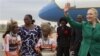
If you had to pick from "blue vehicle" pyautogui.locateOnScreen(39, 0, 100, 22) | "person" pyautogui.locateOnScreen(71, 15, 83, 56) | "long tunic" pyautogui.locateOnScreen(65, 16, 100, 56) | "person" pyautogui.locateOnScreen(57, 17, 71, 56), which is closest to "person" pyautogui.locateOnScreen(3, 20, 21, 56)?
"long tunic" pyautogui.locateOnScreen(65, 16, 100, 56)

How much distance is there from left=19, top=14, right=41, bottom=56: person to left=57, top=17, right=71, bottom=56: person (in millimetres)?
3500

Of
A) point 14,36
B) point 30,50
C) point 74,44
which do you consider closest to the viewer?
point 30,50

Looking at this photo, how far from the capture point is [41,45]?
902cm

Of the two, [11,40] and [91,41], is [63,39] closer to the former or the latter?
[11,40]

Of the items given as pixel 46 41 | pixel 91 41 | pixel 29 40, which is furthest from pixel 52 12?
pixel 91 41

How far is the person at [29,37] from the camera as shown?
859cm

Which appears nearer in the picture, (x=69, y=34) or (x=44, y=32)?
(x=44, y=32)

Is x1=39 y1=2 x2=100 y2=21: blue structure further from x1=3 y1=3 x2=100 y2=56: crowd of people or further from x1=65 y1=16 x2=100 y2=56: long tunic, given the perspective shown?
x1=65 y1=16 x2=100 y2=56: long tunic

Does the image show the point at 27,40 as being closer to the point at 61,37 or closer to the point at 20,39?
the point at 20,39

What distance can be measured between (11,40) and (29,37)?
67cm

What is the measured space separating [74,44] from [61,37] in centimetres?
68

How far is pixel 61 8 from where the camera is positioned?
Answer: 20.5 metres

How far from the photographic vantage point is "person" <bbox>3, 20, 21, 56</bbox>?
9039mm

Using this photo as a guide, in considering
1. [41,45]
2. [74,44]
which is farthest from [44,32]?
[74,44]
